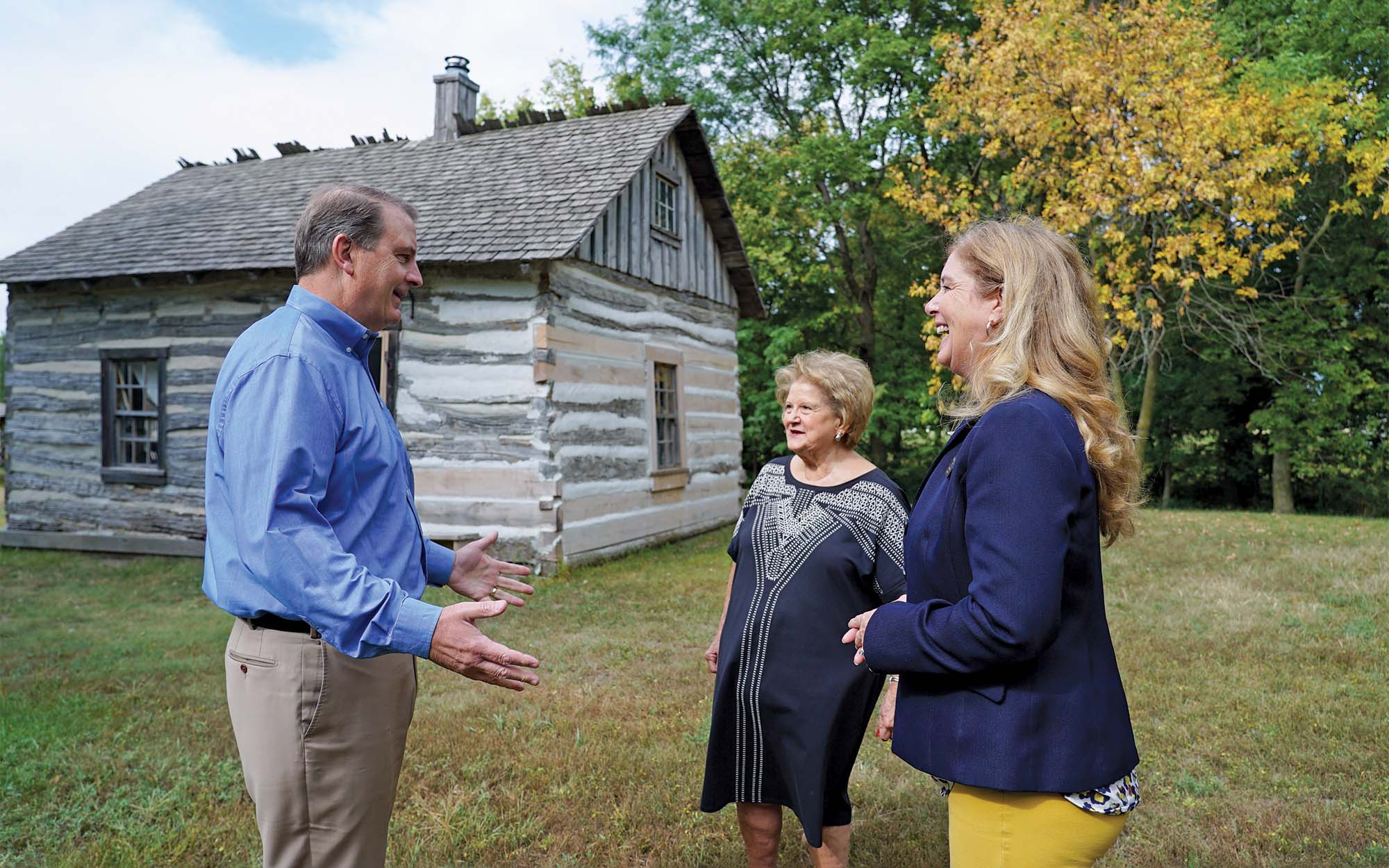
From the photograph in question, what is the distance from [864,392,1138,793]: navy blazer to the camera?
1.77 metres

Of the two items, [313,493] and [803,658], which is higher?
[313,493]

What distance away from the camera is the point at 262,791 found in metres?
2.27

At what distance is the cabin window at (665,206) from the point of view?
12.9m

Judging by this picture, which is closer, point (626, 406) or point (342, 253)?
point (342, 253)

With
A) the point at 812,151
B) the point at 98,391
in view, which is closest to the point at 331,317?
the point at 98,391

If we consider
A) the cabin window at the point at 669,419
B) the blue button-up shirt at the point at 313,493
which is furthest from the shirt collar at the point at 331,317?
the cabin window at the point at 669,419

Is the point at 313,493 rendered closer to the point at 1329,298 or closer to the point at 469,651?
the point at 469,651

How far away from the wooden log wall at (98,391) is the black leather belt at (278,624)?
1043 centimetres

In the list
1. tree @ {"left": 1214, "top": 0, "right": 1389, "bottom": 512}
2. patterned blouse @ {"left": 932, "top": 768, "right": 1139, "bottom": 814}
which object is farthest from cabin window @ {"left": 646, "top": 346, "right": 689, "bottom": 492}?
tree @ {"left": 1214, "top": 0, "right": 1389, "bottom": 512}

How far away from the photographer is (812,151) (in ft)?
62.4

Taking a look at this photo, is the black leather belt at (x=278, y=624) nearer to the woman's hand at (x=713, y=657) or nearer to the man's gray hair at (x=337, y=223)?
the man's gray hair at (x=337, y=223)

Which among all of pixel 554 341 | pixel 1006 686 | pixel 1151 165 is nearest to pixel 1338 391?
pixel 1151 165

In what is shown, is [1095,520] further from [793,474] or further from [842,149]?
[842,149]

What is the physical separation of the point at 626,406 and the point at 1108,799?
10.4 metres
